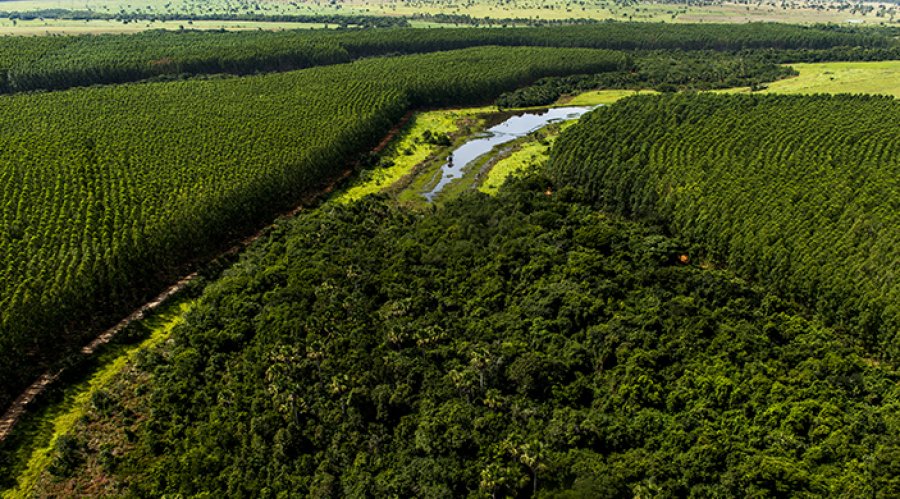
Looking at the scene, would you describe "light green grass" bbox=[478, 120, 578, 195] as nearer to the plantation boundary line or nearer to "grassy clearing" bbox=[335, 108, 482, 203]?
"grassy clearing" bbox=[335, 108, 482, 203]

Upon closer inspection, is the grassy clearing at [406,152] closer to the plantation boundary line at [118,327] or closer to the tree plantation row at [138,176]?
the plantation boundary line at [118,327]

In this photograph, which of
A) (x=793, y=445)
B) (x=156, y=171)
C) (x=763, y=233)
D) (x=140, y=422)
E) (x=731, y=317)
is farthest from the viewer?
(x=156, y=171)

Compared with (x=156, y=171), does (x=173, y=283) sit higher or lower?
lower

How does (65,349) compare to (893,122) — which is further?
(893,122)

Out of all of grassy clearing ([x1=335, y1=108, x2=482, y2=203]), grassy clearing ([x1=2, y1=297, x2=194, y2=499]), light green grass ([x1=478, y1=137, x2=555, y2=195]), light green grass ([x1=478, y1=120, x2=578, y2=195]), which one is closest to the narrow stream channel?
light green grass ([x1=478, y1=120, x2=578, y2=195])

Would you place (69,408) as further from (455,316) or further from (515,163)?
(515,163)

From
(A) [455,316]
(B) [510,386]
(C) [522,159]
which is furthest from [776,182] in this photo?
(B) [510,386]

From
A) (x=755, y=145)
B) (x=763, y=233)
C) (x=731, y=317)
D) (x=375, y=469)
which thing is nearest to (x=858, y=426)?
(x=731, y=317)

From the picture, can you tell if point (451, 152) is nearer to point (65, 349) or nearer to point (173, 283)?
point (173, 283)
